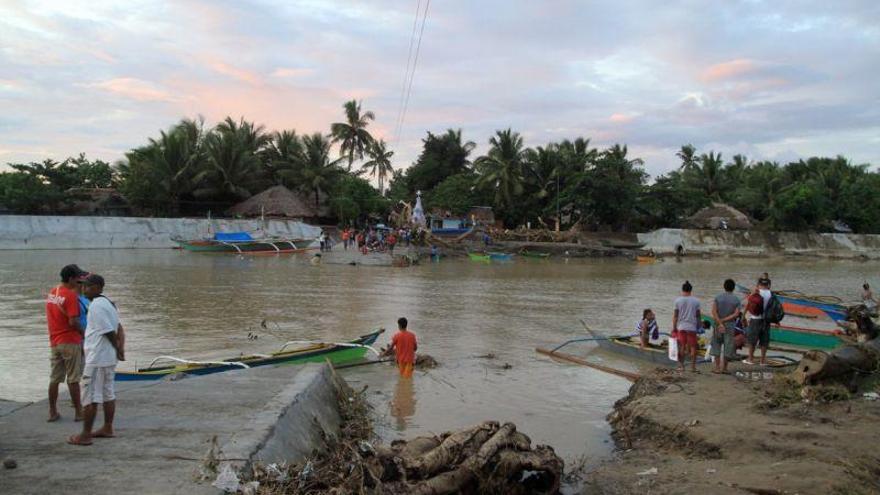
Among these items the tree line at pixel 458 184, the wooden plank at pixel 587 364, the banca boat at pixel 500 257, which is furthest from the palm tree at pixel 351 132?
the wooden plank at pixel 587 364

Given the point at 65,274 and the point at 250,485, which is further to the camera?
the point at 65,274

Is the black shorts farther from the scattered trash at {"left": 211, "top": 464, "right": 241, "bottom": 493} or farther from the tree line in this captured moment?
the tree line

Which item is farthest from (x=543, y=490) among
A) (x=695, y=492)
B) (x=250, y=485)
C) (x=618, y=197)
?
(x=618, y=197)

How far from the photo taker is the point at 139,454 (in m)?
5.23

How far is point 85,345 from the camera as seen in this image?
555 cm

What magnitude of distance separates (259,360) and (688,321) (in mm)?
6906

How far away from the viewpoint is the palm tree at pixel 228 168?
165 ft

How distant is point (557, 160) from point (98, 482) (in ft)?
174

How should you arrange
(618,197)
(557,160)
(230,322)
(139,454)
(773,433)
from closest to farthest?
(139,454)
(773,433)
(230,322)
(618,197)
(557,160)

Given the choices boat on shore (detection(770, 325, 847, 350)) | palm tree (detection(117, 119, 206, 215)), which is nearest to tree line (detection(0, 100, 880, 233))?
palm tree (detection(117, 119, 206, 215))

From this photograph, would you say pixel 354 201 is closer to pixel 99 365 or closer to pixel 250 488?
pixel 99 365

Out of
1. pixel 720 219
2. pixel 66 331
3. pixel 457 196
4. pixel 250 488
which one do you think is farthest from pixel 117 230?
pixel 720 219

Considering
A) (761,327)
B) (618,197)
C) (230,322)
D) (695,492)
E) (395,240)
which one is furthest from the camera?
(618,197)

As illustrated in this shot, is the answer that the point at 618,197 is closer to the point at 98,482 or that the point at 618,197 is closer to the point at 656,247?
the point at 656,247
